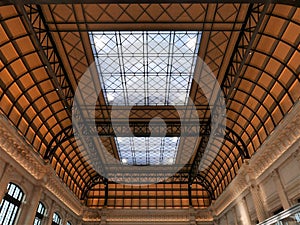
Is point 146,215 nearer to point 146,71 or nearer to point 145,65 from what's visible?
point 146,71

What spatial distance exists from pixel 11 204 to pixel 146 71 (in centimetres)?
1642

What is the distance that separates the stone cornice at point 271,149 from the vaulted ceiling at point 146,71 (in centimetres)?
123

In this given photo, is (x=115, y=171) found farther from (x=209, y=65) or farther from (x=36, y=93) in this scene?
(x=209, y=65)

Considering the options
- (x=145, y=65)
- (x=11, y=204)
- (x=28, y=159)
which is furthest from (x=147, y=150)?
(x=11, y=204)

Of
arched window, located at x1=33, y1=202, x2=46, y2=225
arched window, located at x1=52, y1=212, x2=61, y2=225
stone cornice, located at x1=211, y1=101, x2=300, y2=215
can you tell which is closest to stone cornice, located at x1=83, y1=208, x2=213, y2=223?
arched window, located at x1=52, y1=212, x2=61, y2=225

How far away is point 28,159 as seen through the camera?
70.3ft

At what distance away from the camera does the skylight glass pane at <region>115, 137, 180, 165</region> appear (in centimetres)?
3325

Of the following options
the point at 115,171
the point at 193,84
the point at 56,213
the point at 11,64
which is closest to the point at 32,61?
the point at 11,64

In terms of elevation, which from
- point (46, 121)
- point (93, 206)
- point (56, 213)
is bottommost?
point (56, 213)

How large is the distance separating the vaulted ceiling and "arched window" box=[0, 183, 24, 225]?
12.8 ft

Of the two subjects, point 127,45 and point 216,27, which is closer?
point 216,27

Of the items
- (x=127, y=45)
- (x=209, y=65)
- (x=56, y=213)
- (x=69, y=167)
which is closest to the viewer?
(x=127, y=45)

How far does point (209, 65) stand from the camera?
20.8 metres

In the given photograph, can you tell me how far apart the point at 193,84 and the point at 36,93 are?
14.3m
